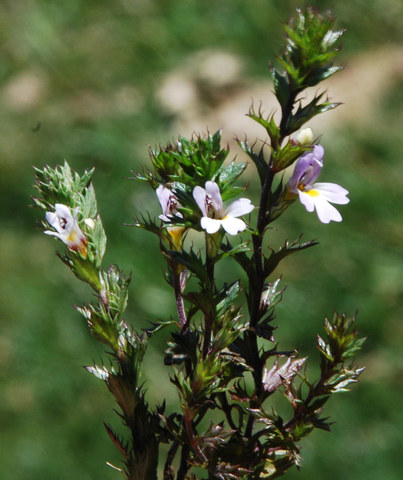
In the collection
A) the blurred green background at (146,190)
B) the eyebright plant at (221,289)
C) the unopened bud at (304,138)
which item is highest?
the blurred green background at (146,190)

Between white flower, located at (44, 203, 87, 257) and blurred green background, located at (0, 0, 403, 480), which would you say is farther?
blurred green background, located at (0, 0, 403, 480)

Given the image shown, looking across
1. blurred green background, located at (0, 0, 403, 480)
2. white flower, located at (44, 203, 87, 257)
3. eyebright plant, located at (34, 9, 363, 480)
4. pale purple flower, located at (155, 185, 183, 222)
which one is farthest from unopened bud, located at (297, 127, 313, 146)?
blurred green background, located at (0, 0, 403, 480)

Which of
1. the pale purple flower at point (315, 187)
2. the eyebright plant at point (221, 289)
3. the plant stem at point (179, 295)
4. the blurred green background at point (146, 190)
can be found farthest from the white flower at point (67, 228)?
the blurred green background at point (146, 190)

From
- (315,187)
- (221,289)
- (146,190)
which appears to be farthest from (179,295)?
(146,190)

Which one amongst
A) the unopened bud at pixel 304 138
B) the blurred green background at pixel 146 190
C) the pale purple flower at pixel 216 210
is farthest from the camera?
the blurred green background at pixel 146 190

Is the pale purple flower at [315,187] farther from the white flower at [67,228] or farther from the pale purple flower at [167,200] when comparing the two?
the white flower at [67,228]

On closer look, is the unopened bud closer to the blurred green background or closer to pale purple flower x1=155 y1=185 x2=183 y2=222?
pale purple flower x1=155 y1=185 x2=183 y2=222

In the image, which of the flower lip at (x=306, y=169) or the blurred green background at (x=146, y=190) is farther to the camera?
the blurred green background at (x=146, y=190)

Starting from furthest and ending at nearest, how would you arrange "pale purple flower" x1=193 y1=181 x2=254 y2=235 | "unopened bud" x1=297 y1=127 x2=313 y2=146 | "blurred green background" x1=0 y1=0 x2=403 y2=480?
"blurred green background" x1=0 y1=0 x2=403 y2=480 < "unopened bud" x1=297 y1=127 x2=313 y2=146 < "pale purple flower" x1=193 y1=181 x2=254 y2=235
